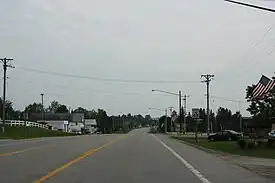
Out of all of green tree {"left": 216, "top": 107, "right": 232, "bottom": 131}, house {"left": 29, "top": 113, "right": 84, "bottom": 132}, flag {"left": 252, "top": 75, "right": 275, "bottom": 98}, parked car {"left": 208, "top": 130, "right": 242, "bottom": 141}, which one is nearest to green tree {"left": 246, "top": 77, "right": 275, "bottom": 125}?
flag {"left": 252, "top": 75, "right": 275, "bottom": 98}

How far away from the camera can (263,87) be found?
37.2m

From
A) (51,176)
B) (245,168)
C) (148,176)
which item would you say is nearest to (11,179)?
(51,176)

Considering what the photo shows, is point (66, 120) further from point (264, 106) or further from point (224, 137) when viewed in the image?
point (264, 106)

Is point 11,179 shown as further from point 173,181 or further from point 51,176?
point 173,181

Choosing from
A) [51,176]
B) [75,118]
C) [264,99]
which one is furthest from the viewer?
[75,118]

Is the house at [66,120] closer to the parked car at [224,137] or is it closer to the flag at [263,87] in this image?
the parked car at [224,137]

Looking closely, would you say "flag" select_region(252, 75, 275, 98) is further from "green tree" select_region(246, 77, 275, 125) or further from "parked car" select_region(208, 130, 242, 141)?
"parked car" select_region(208, 130, 242, 141)

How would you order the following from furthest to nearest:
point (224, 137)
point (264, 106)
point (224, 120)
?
point (224, 120) → point (224, 137) → point (264, 106)

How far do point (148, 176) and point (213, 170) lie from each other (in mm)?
3433

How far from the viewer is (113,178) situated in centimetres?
1460

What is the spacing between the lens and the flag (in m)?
35.7

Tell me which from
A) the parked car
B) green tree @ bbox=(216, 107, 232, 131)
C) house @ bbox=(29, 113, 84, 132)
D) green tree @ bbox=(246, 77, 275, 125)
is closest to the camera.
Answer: green tree @ bbox=(246, 77, 275, 125)

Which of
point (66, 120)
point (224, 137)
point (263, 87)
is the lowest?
point (224, 137)

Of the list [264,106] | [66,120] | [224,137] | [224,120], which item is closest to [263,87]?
[264,106]
